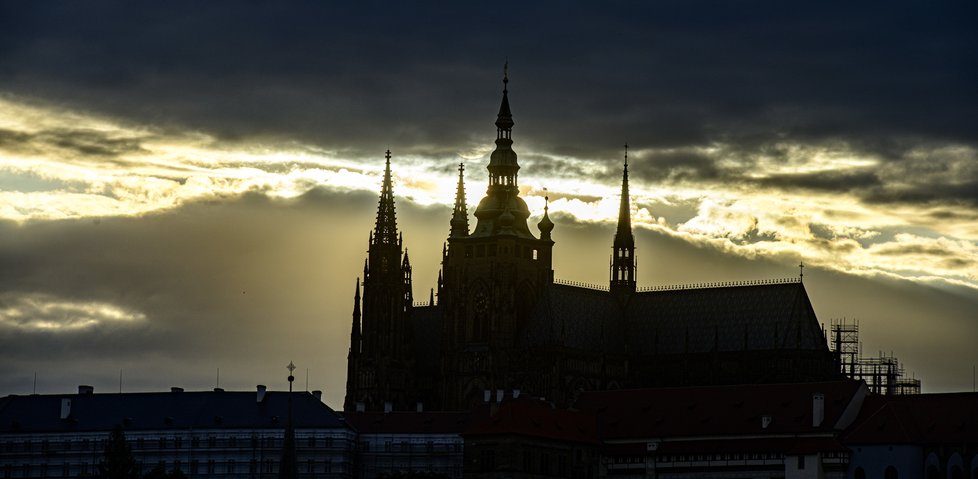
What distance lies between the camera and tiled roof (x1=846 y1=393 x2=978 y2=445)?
620ft

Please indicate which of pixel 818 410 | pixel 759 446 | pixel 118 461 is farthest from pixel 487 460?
pixel 118 461

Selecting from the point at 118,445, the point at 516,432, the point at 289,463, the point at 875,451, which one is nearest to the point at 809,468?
the point at 875,451

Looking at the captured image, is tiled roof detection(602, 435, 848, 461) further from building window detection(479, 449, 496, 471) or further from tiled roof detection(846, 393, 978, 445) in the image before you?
building window detection(479, 449, 496, 471)

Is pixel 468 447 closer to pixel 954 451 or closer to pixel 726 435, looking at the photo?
pixel 726 435

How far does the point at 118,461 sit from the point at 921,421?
5672 cm

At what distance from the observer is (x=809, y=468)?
627ft

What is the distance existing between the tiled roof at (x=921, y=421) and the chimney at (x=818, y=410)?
2.56 metres

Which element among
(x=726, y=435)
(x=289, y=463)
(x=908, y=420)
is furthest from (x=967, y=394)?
(x=289, y=463)

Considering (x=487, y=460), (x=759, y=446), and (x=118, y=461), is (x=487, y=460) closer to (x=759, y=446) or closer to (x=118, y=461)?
(x=759, y=446)

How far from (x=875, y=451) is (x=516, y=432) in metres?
25.3

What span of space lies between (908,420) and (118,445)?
184 ft

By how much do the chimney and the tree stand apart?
4835 centimetres

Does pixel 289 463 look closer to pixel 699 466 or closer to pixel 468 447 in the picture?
pixel 468 447

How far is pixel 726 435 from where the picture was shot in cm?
19850
